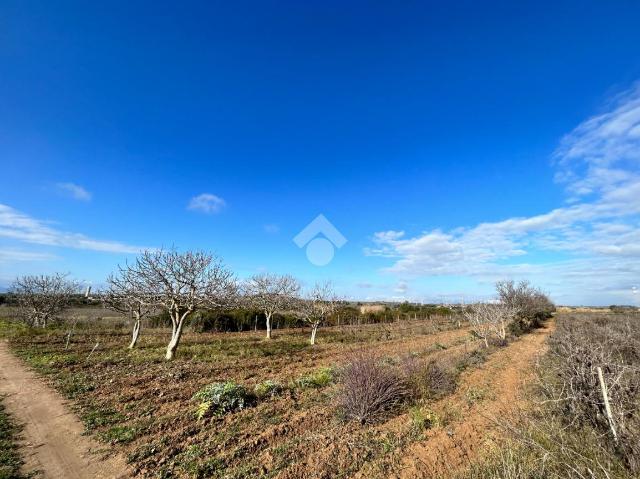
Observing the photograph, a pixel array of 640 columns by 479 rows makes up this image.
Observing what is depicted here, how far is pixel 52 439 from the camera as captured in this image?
6.18 meters

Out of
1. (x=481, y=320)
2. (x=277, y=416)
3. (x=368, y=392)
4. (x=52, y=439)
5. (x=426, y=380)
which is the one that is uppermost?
(x=481, y=320)

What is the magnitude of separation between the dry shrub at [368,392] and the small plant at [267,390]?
2.34 metres

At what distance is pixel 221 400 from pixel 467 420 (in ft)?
20.0

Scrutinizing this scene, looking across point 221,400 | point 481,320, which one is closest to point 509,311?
point 481,320

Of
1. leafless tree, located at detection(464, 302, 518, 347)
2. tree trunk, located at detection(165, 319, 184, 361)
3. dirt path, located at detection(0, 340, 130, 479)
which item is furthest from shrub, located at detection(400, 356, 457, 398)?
leafless tree, located at detection(464, 302, 518, 347)

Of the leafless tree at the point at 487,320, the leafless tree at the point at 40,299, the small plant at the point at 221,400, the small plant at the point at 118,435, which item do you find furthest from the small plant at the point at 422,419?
the leafless tree at the point at 40,299

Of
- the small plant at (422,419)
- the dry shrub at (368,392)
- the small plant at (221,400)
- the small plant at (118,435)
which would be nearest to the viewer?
the small plant at (118,435)

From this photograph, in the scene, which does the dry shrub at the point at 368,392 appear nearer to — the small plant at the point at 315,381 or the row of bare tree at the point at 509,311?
the small plant at the point at 315,381

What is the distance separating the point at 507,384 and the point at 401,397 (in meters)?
→ 5.02

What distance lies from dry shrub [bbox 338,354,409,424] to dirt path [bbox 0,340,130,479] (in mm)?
4668

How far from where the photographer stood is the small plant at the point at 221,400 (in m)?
7.56

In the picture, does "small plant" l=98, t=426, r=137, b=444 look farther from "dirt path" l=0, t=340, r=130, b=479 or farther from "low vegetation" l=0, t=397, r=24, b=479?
"low vegetation" l=0, t=397, r=24, b=479

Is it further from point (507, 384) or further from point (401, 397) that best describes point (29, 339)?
point (507, 384)

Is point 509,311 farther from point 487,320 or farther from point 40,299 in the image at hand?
point 40,299
